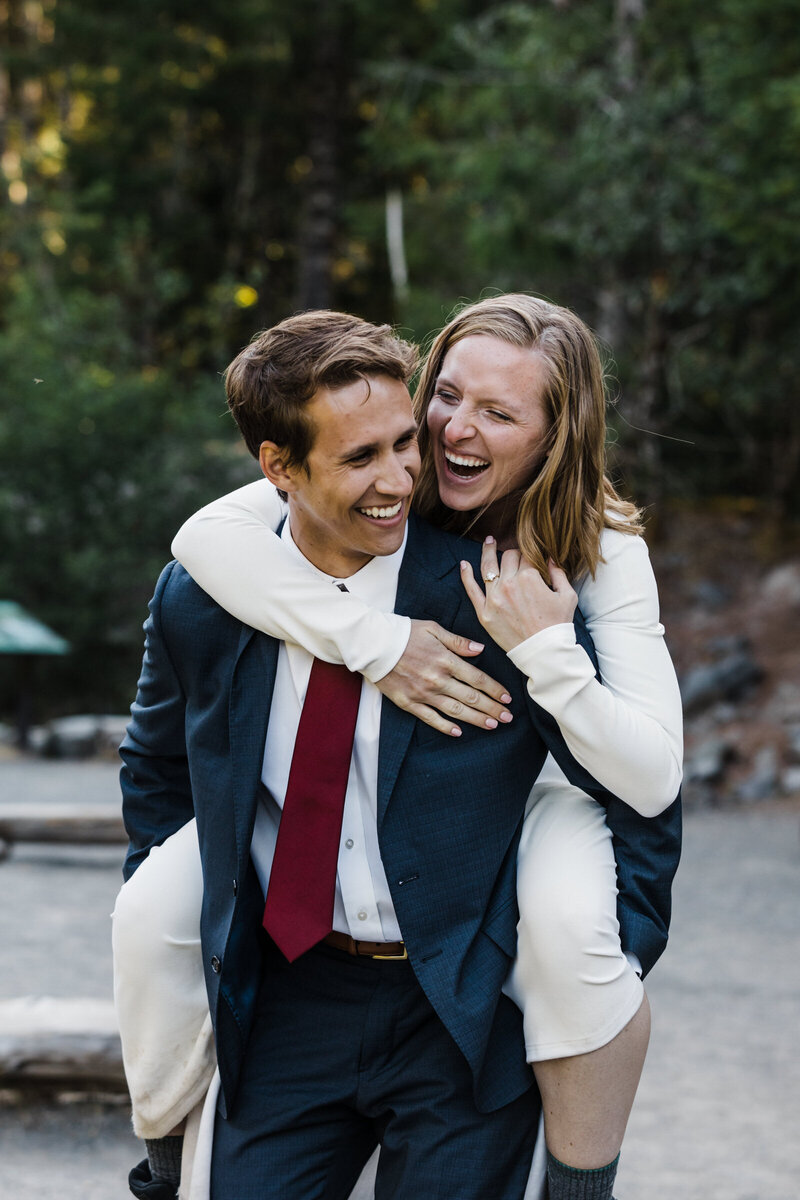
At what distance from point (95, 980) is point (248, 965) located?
371 cm

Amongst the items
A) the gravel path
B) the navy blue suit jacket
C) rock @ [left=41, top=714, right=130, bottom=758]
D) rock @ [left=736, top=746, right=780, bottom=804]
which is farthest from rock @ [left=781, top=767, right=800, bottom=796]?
the navy blue suit jacket

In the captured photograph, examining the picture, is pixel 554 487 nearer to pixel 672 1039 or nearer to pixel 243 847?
pixel 243 847

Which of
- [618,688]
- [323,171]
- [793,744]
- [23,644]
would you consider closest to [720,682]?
[793,744]

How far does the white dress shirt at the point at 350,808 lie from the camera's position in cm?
207

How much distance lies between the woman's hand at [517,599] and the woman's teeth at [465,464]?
18 centimetres

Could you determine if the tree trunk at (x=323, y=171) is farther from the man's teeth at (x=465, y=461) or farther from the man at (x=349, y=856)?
the man at (x=349, y=856)

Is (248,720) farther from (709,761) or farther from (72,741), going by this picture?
(72,741)

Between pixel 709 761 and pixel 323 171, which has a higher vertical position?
pixel 323 171

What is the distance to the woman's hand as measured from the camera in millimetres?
1991

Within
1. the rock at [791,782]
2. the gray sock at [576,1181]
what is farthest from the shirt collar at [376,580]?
the rock at [791,782]

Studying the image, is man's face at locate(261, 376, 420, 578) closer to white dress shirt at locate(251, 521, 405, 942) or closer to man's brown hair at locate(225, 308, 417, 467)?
man's brown hair at locate(225, 308, 417, 467)

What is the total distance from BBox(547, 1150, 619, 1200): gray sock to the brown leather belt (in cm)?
37

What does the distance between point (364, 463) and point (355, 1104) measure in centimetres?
101

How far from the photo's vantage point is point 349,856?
208 centimetres
